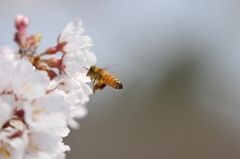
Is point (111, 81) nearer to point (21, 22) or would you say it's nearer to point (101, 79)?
point (101, 79)

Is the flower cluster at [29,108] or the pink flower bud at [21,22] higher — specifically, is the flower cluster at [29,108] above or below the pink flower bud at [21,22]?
below

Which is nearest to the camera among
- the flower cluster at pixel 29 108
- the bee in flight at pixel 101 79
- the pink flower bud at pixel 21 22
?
the flower cluster at pixel 29 108

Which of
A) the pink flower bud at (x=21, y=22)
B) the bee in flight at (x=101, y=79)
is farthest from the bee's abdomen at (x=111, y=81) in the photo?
the pink flower bud at (x=21, y=22)

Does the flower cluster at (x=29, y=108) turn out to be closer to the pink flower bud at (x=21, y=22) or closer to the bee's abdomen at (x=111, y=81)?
the pink flower bud at (x=21, y=22)

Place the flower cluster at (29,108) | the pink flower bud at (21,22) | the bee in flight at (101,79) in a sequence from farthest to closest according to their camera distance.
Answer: the bee in flight at (101,79), the pink flower bud at (21,22), the flower cluster at (29,108)

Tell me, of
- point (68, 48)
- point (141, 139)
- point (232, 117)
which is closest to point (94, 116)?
point (141, 139)

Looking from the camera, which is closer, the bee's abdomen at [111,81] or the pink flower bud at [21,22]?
the pink flower bud at [21,22]

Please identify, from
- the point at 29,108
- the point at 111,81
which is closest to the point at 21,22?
the point at 29,108

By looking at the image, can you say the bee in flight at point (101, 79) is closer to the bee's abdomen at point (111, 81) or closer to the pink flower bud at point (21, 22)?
the bee's abdomen at point (111, 81)

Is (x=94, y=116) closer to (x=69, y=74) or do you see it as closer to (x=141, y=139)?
(x=141, y=139)
